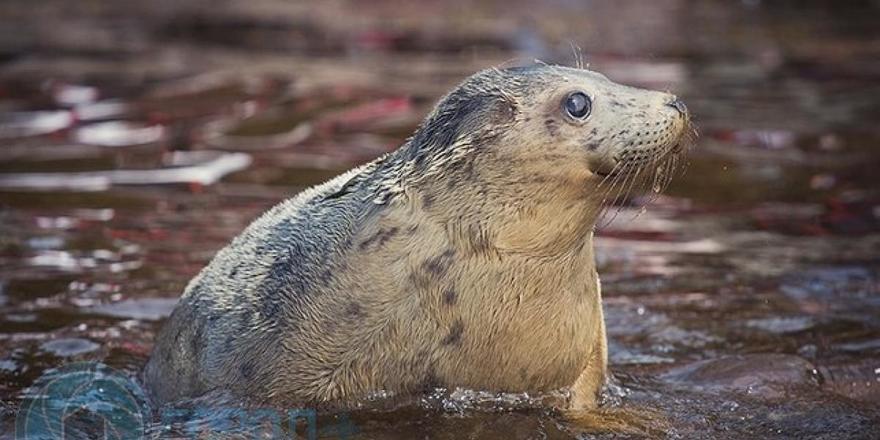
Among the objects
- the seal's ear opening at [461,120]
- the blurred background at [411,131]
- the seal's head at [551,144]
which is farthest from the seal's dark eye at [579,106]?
the blurred background at [411,131]

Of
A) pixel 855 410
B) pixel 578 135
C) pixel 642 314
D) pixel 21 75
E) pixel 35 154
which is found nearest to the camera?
pixel 578 135

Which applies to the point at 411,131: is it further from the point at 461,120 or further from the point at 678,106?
the point at 678,106

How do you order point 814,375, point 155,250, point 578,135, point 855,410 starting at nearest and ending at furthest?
point 578,135 < point 855,410 < point 814,375 < point 155,250

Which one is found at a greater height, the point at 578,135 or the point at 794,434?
the point at 578,135

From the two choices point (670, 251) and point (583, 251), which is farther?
point (670, 251)

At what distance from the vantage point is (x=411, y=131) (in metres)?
11.8

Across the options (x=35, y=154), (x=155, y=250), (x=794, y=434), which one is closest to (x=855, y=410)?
(x=794, y=434)

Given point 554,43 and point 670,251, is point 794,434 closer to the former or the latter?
point 670,251

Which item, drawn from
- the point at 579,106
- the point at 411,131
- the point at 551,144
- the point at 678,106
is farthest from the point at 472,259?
the point at 411,131

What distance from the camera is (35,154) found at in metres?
11.0

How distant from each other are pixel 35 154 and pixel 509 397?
6.68 metres

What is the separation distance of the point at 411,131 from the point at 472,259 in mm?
6770

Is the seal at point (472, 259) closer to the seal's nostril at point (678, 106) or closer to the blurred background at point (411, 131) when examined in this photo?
the seal's nostril at point (678, 106)

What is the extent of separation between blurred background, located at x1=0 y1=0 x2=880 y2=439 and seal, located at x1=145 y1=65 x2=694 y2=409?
198mm
